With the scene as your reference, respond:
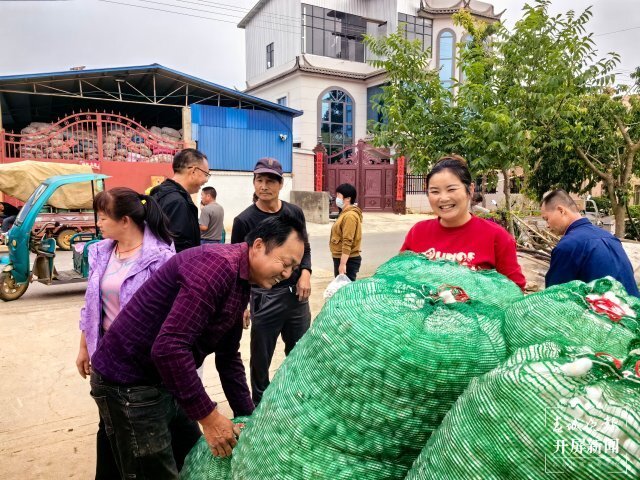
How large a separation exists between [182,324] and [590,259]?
200 centimetres

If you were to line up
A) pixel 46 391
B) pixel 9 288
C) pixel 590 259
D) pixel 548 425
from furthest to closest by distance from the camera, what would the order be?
1. pixel 9 288
2. pixel 46 391
3. pixel 590 259
4. pixel 548 425

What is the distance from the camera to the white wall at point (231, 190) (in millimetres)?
14422

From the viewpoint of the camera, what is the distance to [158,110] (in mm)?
16078

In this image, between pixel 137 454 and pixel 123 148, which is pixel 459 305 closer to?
pixel 137 454

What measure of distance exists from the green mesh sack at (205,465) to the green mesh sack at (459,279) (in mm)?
711

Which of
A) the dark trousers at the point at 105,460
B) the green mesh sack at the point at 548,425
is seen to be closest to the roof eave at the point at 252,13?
the dark trousers at the point at 105,460

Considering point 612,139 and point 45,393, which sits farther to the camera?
point 612,139

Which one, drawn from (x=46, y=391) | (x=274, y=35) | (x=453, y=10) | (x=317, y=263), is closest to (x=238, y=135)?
(x=317, y=263)

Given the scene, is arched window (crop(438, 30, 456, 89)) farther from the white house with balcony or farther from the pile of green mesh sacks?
the pile of green mesh sacks

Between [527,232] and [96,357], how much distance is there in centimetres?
615

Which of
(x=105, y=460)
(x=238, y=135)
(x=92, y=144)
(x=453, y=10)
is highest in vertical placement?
(x=453, y=10)

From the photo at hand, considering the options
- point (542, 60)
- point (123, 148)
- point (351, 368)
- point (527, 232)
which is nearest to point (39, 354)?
point (351, 368)

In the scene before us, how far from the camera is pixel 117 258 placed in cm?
212

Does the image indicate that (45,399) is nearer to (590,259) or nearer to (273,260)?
(273,260)
